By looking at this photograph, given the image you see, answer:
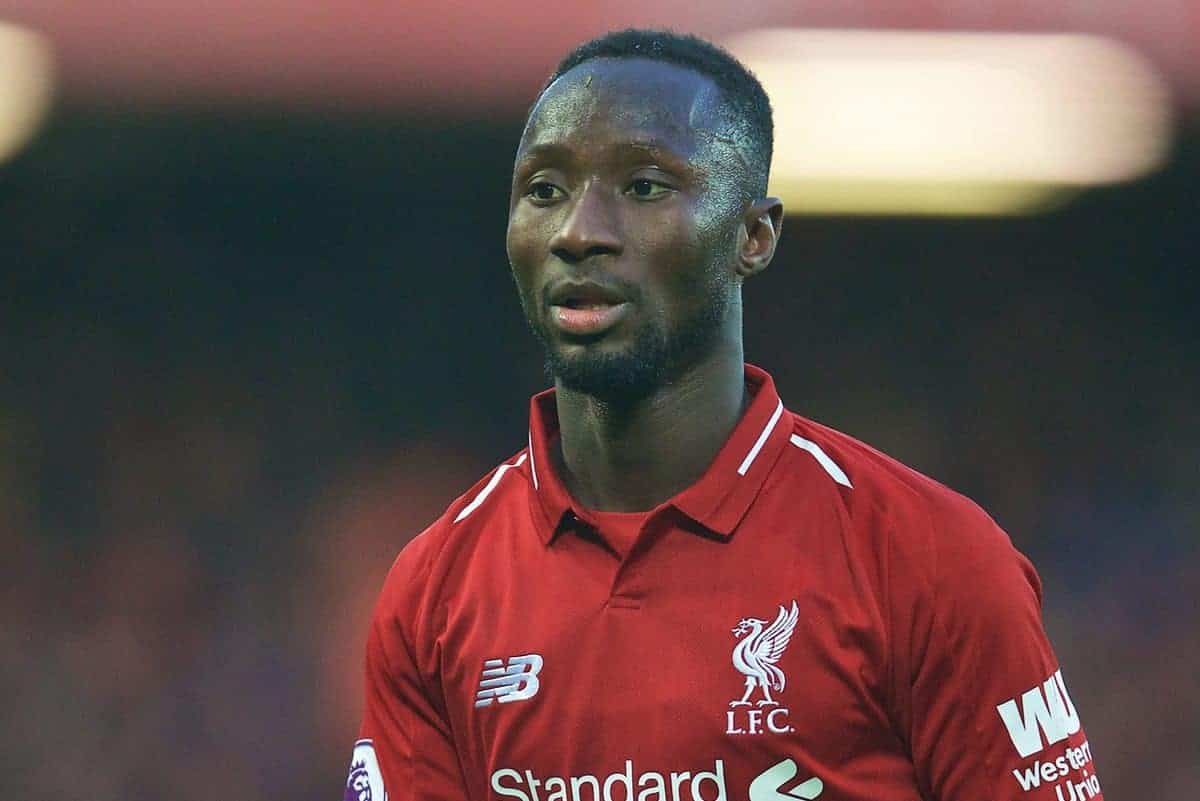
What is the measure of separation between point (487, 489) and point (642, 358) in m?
0.40

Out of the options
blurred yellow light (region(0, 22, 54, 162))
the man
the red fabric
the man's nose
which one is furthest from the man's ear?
blurred yellow light (region(0, 22, 54, 162))

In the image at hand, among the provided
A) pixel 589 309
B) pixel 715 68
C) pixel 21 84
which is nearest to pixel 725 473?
pixel 589 309

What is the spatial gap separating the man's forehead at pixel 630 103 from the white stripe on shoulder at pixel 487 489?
466 mm

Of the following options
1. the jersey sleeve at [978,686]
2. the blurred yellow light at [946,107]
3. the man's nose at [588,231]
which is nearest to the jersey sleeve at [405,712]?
the man's nose at [588,231]

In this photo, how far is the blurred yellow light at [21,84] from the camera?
5.34 metres

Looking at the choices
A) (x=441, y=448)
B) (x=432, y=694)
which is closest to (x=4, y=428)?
(x=441, y=448)

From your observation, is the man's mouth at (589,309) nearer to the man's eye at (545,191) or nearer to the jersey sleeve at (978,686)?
the man's eye at (545,191)

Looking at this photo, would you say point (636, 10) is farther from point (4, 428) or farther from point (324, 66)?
point (4, 428)

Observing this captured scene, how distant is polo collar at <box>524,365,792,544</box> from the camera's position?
218 centimetres

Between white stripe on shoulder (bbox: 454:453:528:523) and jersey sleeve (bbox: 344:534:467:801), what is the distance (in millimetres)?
108

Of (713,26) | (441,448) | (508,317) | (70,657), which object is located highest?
(713,26)

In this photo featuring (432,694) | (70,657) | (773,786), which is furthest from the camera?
(70,657)

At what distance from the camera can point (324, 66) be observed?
530 centimetres

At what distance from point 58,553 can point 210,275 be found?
1086mm
